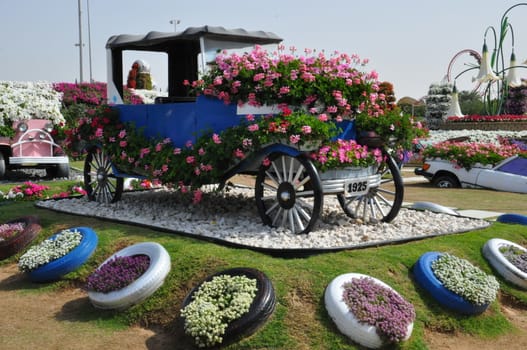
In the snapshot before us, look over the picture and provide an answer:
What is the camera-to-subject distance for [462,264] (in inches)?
238

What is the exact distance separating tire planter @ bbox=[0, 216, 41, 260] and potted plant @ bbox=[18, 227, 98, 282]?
2.80 feet

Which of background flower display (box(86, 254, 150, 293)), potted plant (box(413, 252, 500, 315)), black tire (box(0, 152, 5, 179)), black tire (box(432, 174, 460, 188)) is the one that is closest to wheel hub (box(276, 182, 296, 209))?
potted plant (box(413, 252, 500, 315))

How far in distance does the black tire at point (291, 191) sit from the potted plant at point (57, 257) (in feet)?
6.69

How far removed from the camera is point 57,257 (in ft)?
22.2

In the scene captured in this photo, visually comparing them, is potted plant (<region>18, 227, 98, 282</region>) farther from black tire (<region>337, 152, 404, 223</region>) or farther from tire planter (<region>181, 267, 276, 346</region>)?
black tire (<region>337, 152, 404, 223</region>)

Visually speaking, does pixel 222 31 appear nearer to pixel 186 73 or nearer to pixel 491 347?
pixel 186 73

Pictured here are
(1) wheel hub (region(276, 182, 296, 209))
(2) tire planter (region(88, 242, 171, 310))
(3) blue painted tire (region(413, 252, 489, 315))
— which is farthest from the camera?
(1) wheel hub (region(276, 182, 296, 209))

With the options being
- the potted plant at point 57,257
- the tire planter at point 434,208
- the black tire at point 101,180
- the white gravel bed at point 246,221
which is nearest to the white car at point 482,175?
the tire planter at point 434,208

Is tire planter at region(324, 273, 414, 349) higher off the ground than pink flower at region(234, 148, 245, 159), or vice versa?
pink flower at region(234, 148, 245, 159)

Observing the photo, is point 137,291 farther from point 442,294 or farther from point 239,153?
Result: point 442,294

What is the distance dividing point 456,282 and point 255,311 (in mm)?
1971

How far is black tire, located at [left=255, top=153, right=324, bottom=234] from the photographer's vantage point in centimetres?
667

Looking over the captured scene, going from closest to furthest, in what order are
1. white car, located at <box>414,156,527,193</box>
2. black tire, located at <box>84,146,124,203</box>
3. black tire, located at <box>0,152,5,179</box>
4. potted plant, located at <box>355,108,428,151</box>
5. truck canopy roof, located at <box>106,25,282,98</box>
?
potted plant, located at <box>355,108,428,151</box> → truck canopy roof, located at <box>106,25,282,98</box> → black tire, located at <box>84,146,124,203</box> → white car, located at <box>414,156,527,193</box> → black tire, located at <box>0,152,5,179</box>

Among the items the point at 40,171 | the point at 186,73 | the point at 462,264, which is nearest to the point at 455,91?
the point at 40,171
